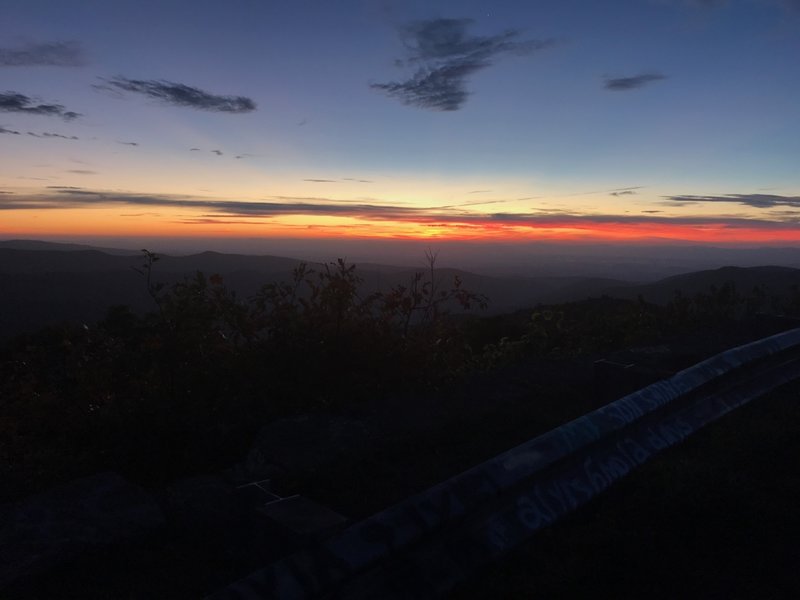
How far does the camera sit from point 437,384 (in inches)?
230

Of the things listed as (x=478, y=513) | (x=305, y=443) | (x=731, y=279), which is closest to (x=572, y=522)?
(x=478, y=513)

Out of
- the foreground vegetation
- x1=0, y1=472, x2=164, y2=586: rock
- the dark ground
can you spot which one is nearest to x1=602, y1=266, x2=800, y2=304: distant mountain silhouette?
the foreground vegetation

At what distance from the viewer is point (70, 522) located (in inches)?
117

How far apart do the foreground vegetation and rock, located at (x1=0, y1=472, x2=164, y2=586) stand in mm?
570

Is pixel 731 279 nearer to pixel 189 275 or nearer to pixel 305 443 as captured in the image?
pixel 189 275

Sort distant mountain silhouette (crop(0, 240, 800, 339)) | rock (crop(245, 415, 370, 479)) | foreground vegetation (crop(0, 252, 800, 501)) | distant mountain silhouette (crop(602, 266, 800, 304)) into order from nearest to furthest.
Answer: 1. rock (crop(245, 415, 370, 479))
2. foreground vegetation (crop(0, 252, 800, 501))
3. distant mountain silhouette (crop(0, 240, 800, 339))
4. distant mountain silhouette (crop(602, 266, 800, 304))

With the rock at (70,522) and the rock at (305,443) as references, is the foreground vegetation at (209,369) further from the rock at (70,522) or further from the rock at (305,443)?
the rock at (70,522)

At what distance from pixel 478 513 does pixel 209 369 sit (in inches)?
134

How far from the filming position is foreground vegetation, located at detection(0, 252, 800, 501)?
165 inches

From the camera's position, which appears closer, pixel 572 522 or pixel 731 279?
pixel 572 522

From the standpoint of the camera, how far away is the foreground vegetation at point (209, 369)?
4.20m

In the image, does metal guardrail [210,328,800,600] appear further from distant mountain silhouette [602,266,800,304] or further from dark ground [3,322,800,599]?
distant mountain silhouette [602,266,800,304]

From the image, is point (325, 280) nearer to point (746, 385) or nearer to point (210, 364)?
point (210, 364)

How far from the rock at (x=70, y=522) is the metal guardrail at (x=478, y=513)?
137cm
